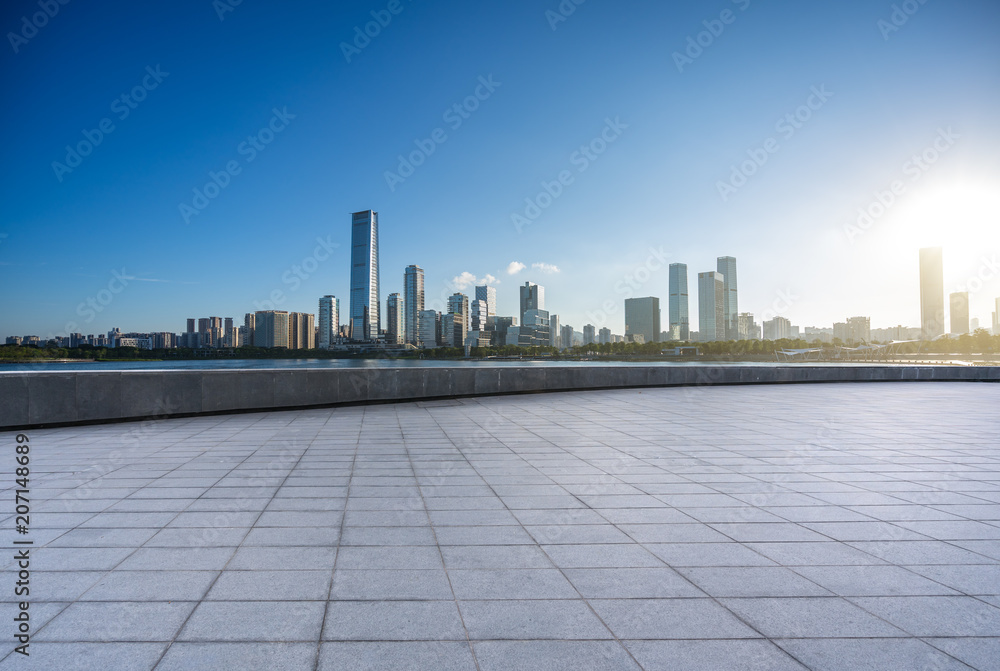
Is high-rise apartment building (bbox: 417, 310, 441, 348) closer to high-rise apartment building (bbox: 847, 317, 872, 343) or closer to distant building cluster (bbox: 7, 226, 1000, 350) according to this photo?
distant building cluster (bbox: 7, 226, 1000, 350)

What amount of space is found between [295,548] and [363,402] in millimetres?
9363

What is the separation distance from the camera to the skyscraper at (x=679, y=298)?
13738 centimetres

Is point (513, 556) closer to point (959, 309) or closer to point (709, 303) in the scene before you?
point (959, 309)

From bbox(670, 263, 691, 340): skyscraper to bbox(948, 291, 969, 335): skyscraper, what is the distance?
187 ft

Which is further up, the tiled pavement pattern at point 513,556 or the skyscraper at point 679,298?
the skyscraper at point 679,298

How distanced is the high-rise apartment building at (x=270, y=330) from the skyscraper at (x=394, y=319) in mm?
51966

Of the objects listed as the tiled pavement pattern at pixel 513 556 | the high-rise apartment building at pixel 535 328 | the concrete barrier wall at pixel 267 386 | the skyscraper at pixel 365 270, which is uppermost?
the skyscraper at pixel 365 270

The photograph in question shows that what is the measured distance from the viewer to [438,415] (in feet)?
37.1

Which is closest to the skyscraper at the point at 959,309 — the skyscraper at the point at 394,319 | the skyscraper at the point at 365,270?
the skyscraper at the point at 394,319

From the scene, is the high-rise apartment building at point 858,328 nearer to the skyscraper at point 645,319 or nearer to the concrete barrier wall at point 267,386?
the skyscraper at point 645,319

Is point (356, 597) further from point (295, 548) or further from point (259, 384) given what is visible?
point (259, 384)

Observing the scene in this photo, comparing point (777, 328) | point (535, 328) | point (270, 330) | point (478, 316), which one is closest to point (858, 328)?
point (777, 328)

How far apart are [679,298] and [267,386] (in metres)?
140

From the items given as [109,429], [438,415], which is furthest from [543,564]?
[109,429]
